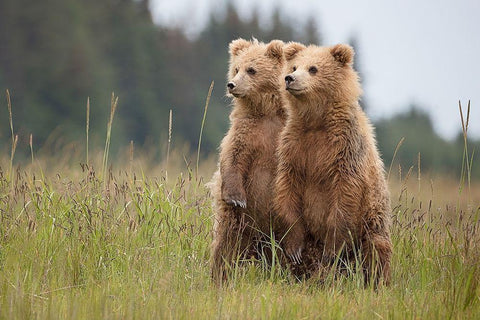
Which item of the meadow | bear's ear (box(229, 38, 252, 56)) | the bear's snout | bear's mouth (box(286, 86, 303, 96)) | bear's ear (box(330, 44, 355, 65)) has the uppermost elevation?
bear's ear (box(229, 38, 252, 56))

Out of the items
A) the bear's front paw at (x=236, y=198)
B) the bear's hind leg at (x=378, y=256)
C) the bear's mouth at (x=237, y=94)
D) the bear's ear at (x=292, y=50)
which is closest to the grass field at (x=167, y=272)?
the bear's hind leg at (x=378, y=256)

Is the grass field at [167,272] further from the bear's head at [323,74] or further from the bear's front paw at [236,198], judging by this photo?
the bear's head at [323,74]

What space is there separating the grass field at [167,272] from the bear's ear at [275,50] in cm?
141

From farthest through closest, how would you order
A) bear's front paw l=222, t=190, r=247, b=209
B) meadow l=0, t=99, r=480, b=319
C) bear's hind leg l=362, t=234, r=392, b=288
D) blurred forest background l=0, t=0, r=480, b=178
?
blurred forest background l=0, t=0, r=480, b=178, bear's front paw l=222, t=190, r=247, b=209, bear's hind leg l=362, t=234, r=392, b=288, meadow l=0, t=99, r=480, b=319

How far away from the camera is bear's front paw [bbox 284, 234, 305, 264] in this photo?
213 inches

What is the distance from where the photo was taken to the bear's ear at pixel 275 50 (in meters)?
6.07

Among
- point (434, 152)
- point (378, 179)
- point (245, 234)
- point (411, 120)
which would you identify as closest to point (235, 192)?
point (245, 234)

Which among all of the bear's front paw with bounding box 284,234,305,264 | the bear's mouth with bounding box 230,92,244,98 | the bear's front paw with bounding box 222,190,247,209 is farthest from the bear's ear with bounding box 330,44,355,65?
the bear's front paw with bounding box 284,234,305,264

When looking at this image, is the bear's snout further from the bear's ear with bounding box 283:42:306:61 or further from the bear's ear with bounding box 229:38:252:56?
the bear's ear with bounding box 229:38:252:56

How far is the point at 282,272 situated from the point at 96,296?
1.63m

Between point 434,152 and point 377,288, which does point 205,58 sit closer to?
point 434,152

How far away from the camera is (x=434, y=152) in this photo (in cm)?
3058

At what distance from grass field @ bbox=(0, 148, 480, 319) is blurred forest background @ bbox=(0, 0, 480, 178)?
16.9 m

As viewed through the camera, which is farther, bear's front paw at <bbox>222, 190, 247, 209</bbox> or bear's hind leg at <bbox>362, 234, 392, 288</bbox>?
bear's front paw at <bbox>222, 190, 247, 209</bbox>
